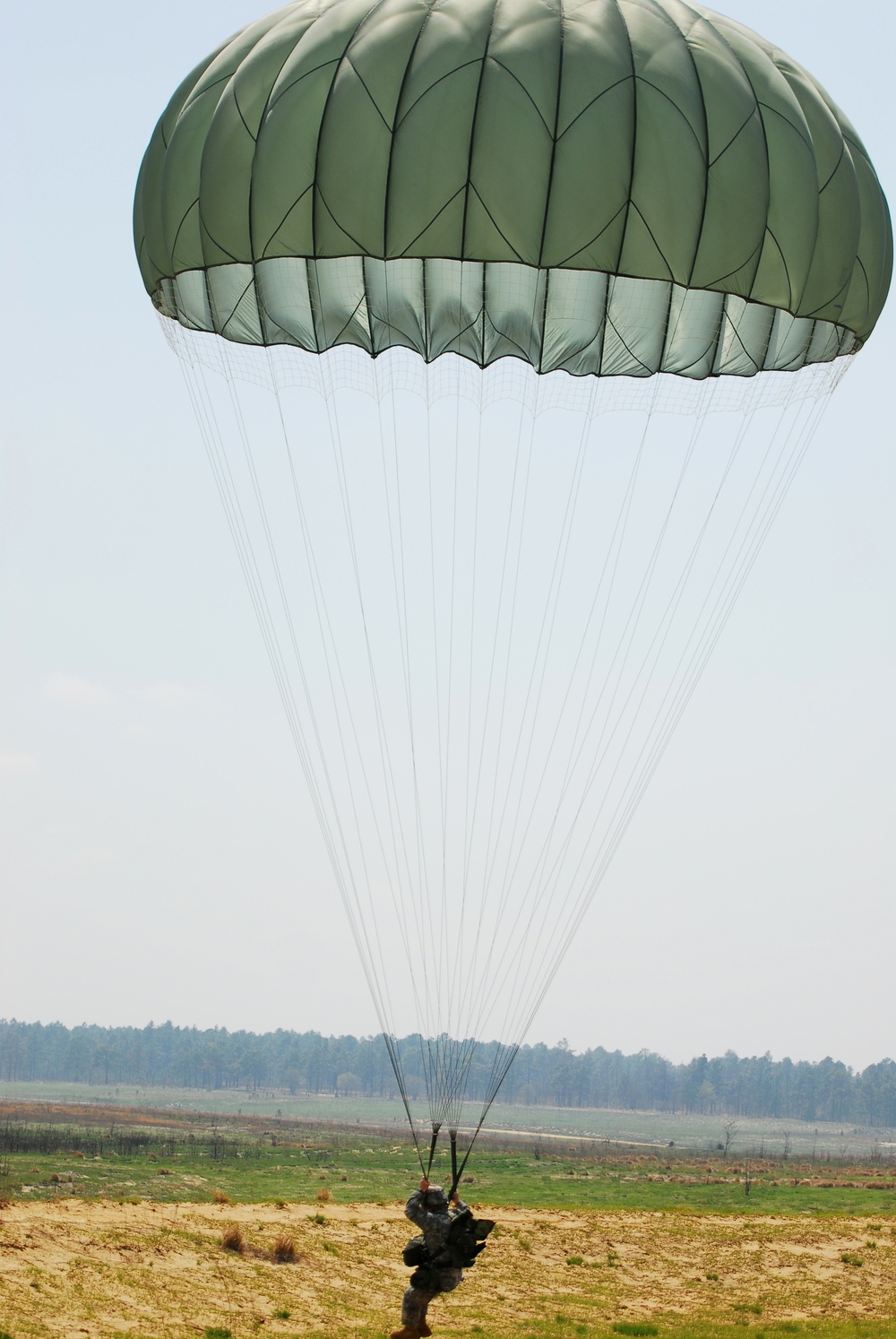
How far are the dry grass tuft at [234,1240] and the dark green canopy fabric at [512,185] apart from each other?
15791mm

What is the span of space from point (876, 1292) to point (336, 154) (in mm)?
22714

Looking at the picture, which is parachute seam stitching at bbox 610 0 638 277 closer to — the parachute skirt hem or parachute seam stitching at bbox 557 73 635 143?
parachute seam stitching at bbox 557 73 635 143

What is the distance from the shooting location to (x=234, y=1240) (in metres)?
22.4

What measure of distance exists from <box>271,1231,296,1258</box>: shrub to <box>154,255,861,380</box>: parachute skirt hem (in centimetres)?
1596

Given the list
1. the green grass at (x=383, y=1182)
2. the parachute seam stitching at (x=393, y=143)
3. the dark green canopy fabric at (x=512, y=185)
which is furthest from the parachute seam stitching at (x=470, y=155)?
the green grass at (x=383, y=1182)

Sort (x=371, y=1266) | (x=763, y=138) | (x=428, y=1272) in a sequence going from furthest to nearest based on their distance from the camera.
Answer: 1. (x=371, y=1266)
2. (x=763, y=138)
3. (x=428, y=1272)

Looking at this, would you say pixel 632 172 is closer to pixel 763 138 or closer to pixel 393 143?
pixel 763 138

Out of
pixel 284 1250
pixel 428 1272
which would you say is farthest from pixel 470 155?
pixel 284 1250

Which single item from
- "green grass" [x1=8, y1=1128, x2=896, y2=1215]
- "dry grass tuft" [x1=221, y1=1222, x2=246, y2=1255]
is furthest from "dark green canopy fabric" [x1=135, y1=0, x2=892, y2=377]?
"green grass" [x1=8, y1=1128, x2=896, y2=1215]

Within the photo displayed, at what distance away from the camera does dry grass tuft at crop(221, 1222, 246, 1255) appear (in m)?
22.2

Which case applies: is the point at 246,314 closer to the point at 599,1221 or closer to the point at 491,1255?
the point at 491,1255

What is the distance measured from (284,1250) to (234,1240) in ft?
3.04

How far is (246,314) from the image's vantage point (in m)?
15.0

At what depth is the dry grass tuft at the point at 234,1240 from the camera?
22219mm
